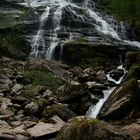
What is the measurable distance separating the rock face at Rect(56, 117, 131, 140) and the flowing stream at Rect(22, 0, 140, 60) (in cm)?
2265

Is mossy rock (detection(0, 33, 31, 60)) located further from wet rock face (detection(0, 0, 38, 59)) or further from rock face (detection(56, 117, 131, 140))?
rock face (detection(56, 117, 131, 140))

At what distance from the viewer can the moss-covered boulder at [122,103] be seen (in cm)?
2039

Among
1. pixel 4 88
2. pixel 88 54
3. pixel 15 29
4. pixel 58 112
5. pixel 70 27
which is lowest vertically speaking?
pixel 4 88

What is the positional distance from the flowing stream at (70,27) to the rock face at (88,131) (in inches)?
892

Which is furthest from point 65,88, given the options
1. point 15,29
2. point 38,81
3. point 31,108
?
point 15,29

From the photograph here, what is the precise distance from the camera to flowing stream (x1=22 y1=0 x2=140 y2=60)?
3878 cm

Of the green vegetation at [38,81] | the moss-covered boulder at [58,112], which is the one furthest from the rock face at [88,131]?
the green vegetation at [38,81]

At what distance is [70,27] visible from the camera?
42.3 m

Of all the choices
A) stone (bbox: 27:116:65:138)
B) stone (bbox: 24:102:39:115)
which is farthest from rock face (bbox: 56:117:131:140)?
stone (bbox: 24:102:39:115)

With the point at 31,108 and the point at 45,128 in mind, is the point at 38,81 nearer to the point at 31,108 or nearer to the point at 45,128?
the point at 31,108

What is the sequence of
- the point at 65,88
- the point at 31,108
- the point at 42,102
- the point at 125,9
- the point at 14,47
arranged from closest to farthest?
the point at 31,108
the point at 42,102
the point at 65,88
the point at 14,47
the point at 125,9

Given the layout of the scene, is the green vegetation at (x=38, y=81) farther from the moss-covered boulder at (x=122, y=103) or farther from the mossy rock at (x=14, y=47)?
the mossy rock at (x=14, y=47)

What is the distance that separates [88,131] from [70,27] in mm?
28471

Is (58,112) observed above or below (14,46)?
below
